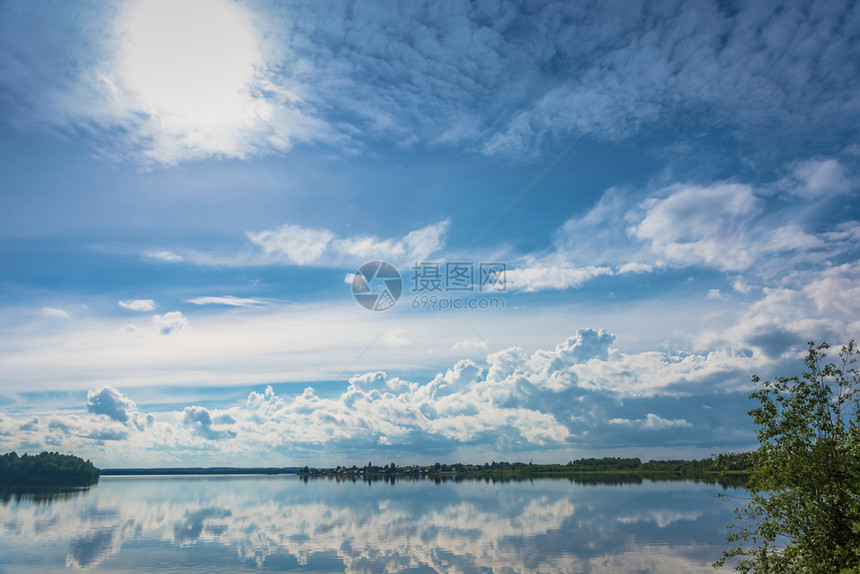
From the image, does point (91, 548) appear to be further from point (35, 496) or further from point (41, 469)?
point (41, 469)

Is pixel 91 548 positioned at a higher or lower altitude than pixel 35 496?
higher

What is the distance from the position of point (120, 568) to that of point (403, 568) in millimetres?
18882

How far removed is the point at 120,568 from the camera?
3241 cm

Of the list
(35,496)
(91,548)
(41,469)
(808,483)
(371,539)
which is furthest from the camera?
(41,469)

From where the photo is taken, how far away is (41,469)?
563ft

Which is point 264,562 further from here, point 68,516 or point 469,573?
point 68,516

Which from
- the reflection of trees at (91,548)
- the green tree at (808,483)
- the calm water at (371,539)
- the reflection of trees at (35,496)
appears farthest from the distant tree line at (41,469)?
the green tree at (808,483)

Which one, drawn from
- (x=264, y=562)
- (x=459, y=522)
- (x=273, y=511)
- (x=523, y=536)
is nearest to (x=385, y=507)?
(x=273, y=511)

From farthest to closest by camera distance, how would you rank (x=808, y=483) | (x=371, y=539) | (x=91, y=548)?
(x=371, y=539)
(x=91, y=548)
(x=808, y=483)

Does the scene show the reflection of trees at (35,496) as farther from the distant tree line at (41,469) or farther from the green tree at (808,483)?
the green tree at (808,483)

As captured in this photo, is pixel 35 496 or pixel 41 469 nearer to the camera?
pixel 35 496

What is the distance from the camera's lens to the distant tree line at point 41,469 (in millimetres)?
167750

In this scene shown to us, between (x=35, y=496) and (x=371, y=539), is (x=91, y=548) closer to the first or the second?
(x=371, y=539)

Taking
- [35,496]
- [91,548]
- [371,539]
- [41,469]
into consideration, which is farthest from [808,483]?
[41,469]
